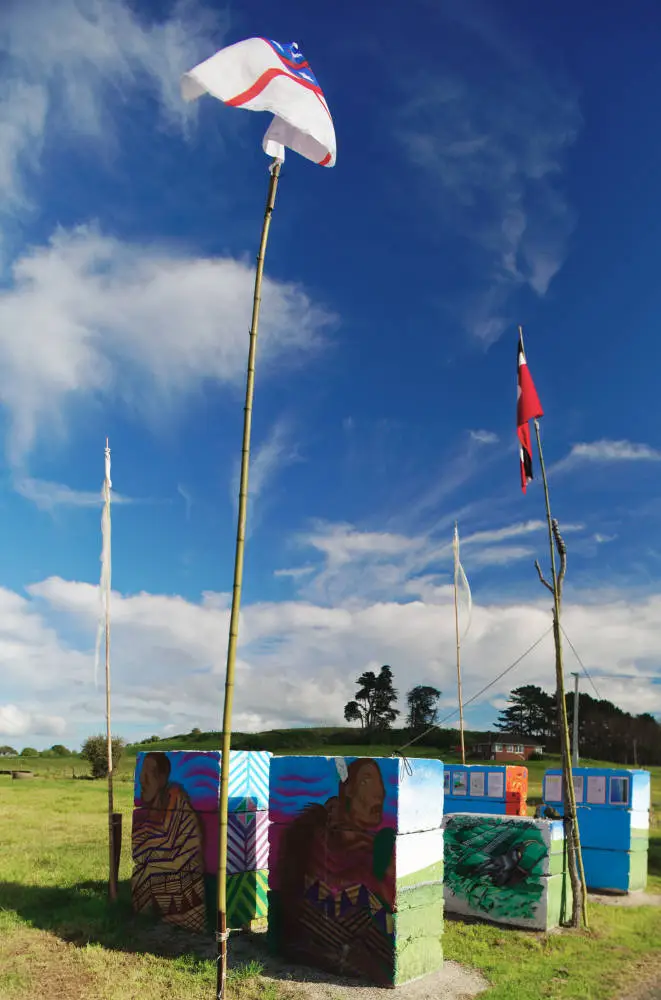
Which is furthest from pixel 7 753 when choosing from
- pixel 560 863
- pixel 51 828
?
Answer: pixel 560 863

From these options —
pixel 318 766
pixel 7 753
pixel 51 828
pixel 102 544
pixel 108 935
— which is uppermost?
pixel 102 544

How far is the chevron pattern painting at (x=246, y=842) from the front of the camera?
Result: 1523 centimetres

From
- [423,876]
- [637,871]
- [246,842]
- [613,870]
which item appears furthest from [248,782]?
[637,871]

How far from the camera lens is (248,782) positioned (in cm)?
1568

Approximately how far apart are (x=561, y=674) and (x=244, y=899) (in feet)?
27.1

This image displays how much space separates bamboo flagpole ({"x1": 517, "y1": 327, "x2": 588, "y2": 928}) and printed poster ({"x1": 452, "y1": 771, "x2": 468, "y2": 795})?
4077mm

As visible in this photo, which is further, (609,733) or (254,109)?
(609,733)

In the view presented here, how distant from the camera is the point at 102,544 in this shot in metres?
17.1

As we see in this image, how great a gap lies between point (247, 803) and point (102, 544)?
630cm

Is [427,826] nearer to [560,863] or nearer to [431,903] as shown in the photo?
[431,903]

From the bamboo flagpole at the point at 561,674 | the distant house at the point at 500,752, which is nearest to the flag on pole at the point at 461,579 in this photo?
the bamboo flagpole at the point at 561,674

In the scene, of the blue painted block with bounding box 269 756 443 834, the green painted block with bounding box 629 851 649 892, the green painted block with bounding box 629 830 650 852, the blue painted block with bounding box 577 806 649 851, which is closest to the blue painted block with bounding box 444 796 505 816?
the blue painted block with bounding box 577 806 649 851

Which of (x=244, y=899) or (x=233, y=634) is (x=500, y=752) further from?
(x=233, y=634)

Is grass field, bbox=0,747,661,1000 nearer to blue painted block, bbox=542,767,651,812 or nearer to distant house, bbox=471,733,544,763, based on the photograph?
blue painted block, bbox=542,767,651,812
